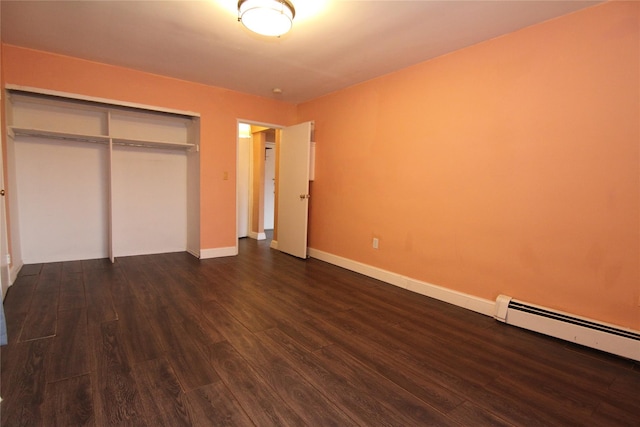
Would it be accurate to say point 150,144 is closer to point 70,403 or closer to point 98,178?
point 98,178

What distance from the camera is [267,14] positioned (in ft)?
6.83

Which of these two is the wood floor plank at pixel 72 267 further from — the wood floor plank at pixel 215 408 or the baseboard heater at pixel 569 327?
the baseboard heater at pixel 569 327

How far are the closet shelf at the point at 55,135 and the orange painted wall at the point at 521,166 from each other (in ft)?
11.0

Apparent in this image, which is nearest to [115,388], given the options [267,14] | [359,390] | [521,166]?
[359,390]

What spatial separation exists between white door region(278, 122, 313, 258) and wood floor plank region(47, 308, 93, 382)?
2.67 m

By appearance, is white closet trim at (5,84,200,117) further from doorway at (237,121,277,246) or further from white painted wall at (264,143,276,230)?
Result: white painted wall at (264,143,276,230)

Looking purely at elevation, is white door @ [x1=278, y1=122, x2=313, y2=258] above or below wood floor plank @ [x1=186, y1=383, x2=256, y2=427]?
above

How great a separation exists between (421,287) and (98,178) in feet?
13.8

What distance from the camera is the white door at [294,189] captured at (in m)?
4.41

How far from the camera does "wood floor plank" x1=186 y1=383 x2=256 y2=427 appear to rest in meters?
1.40

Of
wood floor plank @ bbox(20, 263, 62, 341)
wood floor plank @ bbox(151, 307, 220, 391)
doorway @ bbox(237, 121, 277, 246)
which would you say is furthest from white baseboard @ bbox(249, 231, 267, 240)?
wood floor plank @ bbox(151, 307, 220, 391)

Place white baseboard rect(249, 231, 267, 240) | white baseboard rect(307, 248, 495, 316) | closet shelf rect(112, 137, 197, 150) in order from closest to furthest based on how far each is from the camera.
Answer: white baseboard rect(307, 248, 495, 316)
closet shelf rect(112, 137, 197, 150)
white baseboard rect(249, 231, 267, 240)

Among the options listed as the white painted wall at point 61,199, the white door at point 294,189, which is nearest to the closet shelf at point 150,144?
the white painted wall at point 61,199

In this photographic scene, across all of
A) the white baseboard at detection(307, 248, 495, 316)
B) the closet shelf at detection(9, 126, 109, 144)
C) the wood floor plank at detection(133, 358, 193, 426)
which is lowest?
the wood floor plank at detection(133, 358, 193, 426)
